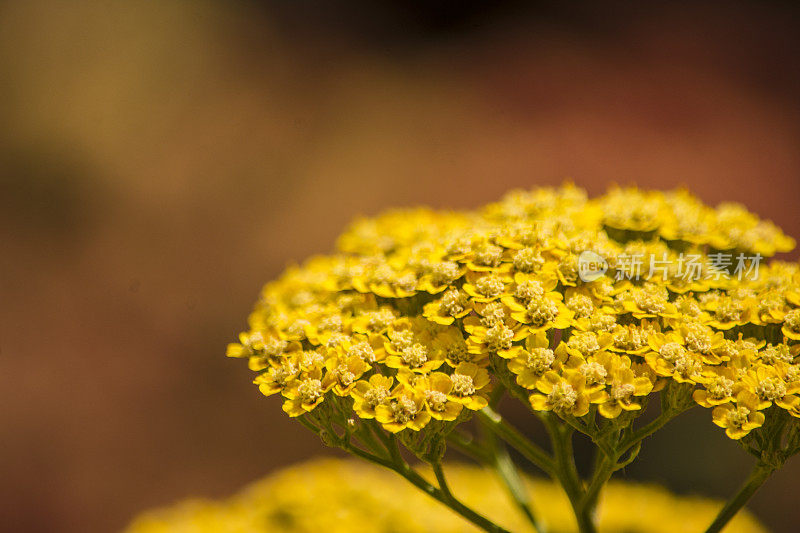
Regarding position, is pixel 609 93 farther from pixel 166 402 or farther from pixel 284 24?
pixel 166 402

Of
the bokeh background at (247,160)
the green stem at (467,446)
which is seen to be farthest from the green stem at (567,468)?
the bokeh background at (247,160)

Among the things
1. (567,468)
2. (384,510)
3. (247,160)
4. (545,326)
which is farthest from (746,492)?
(247,160)

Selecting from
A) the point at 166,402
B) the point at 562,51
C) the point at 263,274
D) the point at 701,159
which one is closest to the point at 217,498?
the point at 166,402

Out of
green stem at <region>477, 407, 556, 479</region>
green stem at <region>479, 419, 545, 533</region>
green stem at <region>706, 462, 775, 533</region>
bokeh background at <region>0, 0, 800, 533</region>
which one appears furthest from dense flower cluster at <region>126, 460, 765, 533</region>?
bokeh background at <region>0, 0, 800, 533</region>

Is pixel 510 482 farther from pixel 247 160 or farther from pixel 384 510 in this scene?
pixel 247 160

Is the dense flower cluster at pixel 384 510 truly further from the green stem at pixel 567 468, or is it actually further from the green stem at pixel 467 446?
the green stem at pixel 567 468
